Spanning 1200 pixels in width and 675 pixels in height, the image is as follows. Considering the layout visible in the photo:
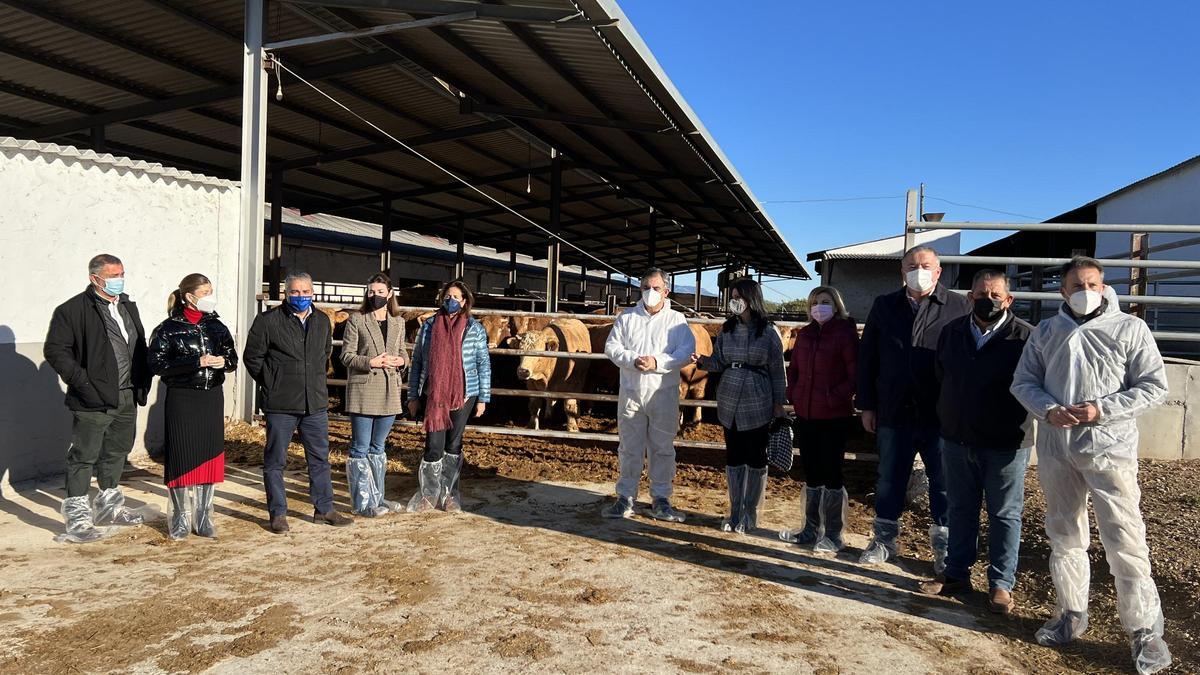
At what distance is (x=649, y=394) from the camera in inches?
207

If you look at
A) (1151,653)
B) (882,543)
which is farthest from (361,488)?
(1151,653)

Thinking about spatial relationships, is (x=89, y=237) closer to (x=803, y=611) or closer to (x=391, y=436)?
(x=391, y=436)

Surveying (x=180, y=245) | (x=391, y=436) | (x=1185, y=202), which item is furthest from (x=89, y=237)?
(x=1185, y=202)

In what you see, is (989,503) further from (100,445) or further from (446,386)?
(100,445)

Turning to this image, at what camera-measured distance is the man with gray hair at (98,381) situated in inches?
178

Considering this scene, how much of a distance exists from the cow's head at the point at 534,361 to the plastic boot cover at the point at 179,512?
11.5 feet

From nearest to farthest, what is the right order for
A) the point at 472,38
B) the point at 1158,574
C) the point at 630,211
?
the point at 1158,574 → the point at 472,38 → the point at 630,211

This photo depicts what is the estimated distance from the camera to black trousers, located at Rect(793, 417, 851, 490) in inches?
184

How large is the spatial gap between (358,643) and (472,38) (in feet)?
24.0

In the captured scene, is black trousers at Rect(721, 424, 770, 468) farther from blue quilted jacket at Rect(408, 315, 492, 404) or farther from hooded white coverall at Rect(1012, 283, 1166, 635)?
hooded white coverall at Rect(1012, 283, 1166, 635)

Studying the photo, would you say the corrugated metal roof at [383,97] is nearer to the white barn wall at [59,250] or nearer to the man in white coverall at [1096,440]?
the white barn wall at [59,250]

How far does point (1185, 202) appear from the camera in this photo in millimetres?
13938

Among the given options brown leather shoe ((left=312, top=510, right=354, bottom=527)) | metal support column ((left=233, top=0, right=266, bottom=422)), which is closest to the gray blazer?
brown leather shoe ((left=312, top=510, right=354, bottom=527))

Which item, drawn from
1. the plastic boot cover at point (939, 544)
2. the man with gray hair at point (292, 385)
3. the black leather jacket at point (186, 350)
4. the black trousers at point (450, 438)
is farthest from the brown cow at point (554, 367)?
the plastic boot cover at point (939, 544)
